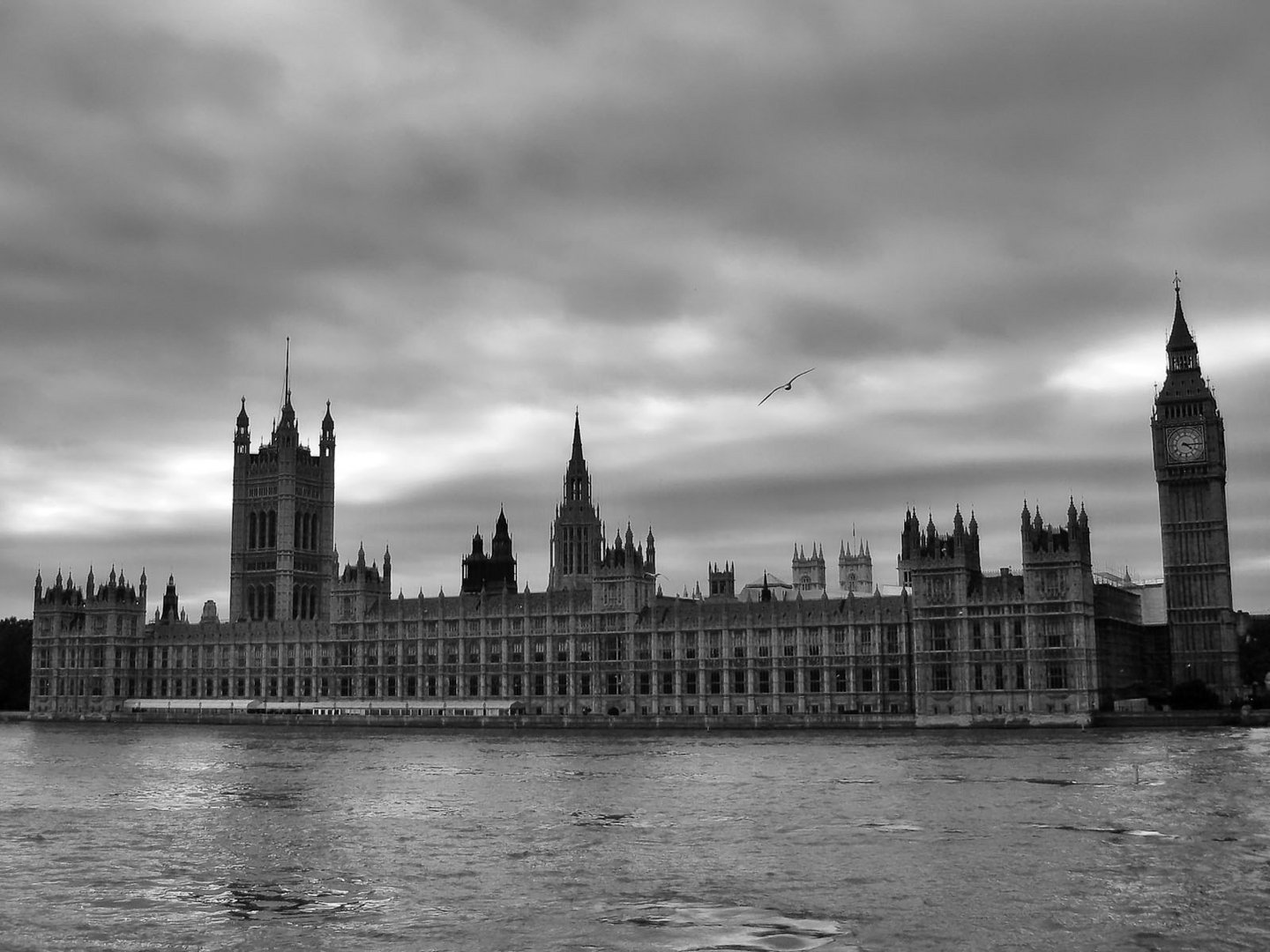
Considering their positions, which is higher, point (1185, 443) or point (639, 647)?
point (1185, 443)

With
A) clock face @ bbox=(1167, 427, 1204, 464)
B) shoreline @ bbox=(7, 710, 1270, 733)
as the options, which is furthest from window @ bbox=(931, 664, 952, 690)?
clock face @ bbox=(1167, 427, 1204, 464)

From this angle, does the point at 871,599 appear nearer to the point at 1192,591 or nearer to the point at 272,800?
the point at 1192,591

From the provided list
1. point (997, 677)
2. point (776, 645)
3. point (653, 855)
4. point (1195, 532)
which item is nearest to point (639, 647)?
point (776, 645)

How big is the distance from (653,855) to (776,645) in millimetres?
98779

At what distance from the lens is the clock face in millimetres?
152875

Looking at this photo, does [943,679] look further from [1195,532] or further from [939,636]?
[1195,532]

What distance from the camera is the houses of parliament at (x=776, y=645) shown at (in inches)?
5256

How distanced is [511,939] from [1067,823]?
27.0 meters

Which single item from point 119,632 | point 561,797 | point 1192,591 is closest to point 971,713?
point 1192,591

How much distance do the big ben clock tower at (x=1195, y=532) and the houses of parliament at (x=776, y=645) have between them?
0.64 feet

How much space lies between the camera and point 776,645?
145500 mm

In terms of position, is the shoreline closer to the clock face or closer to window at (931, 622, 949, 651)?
window at (931, 622, 949, 651)

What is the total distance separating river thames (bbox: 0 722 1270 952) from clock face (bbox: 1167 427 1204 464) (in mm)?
67402

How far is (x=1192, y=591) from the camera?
5915 inches
